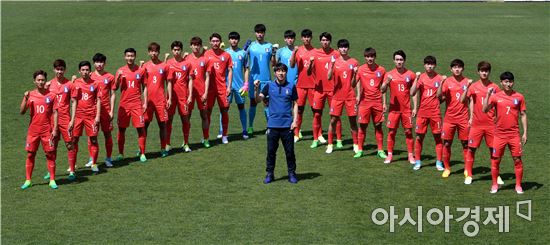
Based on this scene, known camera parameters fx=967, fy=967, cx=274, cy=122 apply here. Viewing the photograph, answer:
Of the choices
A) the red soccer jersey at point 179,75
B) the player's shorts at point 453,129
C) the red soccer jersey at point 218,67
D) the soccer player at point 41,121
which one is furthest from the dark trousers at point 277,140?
the soccer player at point 41,121

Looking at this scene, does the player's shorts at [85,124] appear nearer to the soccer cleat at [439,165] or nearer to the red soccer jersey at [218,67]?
the red soccer jersey at [218,67]

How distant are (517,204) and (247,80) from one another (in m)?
6.96

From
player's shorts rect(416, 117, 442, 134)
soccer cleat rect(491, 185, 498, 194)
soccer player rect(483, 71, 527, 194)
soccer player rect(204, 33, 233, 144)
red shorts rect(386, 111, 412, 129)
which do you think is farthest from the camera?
soccer player rect(204, 33, 233, 144)

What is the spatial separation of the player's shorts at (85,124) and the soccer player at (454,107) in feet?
21.5

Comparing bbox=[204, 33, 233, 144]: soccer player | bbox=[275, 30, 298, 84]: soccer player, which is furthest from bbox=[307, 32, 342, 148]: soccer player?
bbox=[204, 33, 233, 144]: soccer player

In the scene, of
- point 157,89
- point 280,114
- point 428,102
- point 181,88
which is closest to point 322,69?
point 428,102

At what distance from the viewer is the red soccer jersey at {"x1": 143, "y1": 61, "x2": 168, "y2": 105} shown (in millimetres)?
19500

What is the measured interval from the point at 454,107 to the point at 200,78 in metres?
5.64

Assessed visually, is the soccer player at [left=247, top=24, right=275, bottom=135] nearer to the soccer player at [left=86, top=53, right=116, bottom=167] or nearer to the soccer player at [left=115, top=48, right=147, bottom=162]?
the soccer player at [left=115, top=48, right=147, bottom=162]

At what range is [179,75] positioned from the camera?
20.1 meters

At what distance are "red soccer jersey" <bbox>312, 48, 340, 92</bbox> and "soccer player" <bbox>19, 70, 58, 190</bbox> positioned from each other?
5.70 m

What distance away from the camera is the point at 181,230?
588 inches

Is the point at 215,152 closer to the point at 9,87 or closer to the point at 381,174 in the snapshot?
the point at 381,174

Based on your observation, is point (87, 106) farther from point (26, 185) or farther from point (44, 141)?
point (26, 185)
